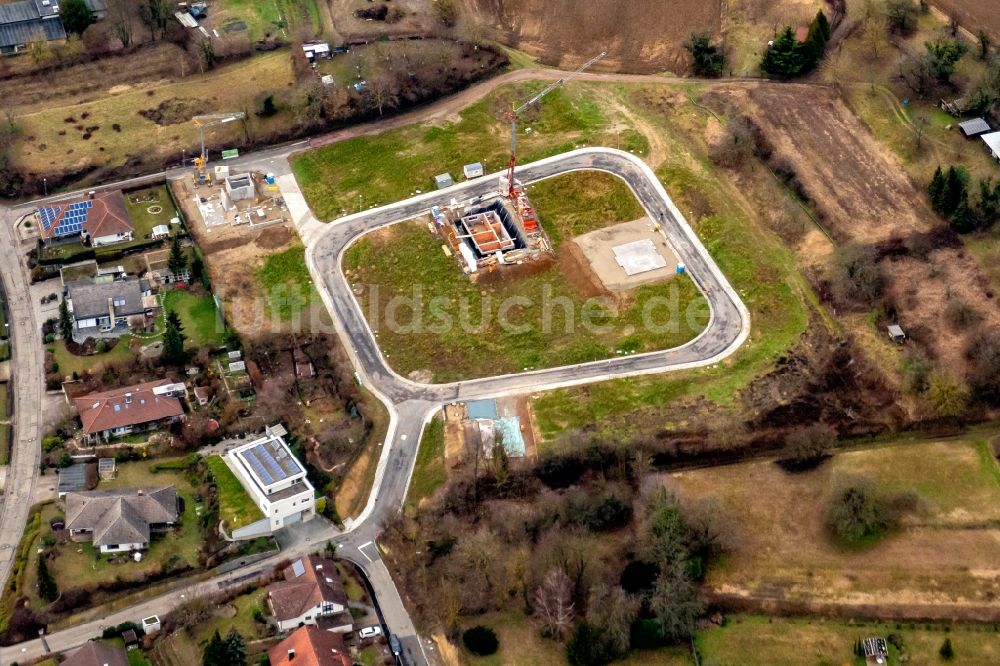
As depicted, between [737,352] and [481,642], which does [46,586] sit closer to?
[481,642]

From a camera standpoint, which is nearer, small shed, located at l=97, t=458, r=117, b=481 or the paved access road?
the paved access road

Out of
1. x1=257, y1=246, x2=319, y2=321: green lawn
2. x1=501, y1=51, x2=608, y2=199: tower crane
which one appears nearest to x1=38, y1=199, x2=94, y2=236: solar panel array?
x1=257, y1=246, x2=319, y2=321: green lawn

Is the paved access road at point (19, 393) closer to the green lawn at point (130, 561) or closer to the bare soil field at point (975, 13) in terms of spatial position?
the green lawn at point (130, 561)

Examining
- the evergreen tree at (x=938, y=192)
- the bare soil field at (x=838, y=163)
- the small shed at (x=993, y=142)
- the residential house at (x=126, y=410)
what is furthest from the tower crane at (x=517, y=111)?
the small shed at (x=993, y=142)

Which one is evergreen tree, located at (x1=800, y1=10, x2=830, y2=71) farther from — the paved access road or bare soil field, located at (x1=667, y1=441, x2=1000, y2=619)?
the paved access road

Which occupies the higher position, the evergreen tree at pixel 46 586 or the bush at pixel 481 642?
the evergreen tree at pixel 46 586

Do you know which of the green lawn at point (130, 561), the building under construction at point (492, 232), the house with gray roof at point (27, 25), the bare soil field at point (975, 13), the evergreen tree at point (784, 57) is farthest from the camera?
the house with gray roof at point (27, 25)
